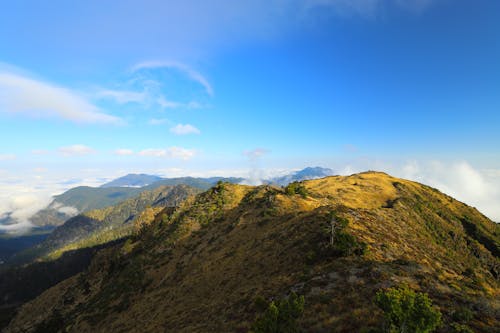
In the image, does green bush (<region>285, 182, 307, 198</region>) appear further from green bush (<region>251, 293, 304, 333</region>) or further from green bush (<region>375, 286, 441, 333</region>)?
green bush (<region>375, 286, 441, 333</region>)

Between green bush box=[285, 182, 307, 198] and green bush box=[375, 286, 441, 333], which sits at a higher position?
green bush box=[285, 182, 307, 198]

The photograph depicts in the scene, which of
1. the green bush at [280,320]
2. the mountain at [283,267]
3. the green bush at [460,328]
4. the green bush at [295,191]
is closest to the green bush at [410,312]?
the mountain at [283,267]

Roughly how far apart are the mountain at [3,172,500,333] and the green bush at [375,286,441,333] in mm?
3447

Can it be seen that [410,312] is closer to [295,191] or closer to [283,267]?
[283,267]

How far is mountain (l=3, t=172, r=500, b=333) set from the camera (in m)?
23.4

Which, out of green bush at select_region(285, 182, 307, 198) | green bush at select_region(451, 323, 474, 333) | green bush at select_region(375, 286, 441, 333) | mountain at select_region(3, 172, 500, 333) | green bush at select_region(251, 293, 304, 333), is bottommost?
mountain at select_region(3, 172, 500, 333)

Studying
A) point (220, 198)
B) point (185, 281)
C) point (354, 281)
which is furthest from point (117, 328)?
point (220, 198)

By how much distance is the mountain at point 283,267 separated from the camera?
2342 centimetres

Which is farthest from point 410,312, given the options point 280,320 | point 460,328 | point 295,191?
point 295,191

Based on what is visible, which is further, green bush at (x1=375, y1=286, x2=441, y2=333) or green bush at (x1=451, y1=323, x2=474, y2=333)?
green bush at (x1=451, y1=323, x2=474, y2=333)

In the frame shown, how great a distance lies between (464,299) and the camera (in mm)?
22047

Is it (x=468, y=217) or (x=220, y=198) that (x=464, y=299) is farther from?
(x=468, y=217)

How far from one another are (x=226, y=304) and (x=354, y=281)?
16433mm

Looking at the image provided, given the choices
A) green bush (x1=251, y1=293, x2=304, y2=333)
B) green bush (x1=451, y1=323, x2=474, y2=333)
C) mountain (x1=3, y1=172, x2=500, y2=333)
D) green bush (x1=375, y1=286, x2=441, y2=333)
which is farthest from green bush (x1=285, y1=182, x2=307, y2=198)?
green bush (x1=375, y1=286, x2=441, y2=333)
